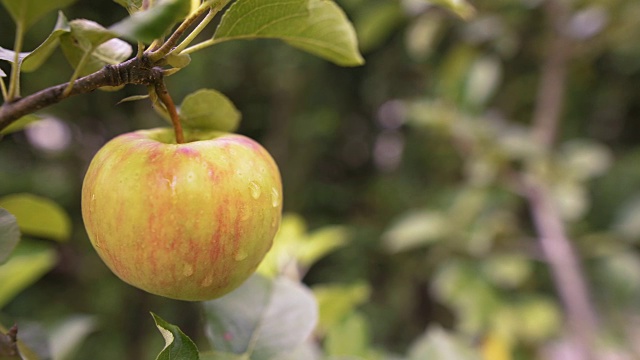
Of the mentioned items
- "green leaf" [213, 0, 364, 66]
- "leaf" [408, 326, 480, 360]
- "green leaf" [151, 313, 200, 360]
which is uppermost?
"green leaf" [213, 0, 364, 66]

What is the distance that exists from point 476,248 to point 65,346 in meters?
0.76

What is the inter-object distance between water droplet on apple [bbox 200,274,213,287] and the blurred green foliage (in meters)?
0.44

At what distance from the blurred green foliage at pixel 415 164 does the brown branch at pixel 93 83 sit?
47cm

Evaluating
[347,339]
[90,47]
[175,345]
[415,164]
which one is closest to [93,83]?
[90,47]

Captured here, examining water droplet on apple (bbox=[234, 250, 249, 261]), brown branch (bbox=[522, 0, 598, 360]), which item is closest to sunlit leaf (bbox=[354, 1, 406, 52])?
brown branch (bbox=[522, 0, 598, 360])

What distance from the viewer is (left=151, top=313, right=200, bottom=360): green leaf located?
251 millimetres

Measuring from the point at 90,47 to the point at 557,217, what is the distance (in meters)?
0.98

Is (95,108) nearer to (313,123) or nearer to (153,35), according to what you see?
(313,123)

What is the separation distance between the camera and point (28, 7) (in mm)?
227

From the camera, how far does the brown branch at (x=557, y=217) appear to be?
959mm

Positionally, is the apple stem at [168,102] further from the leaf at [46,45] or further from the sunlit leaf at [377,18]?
the sunlit leaf at [377,18]

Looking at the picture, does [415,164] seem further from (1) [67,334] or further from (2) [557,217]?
(1) [67,334]

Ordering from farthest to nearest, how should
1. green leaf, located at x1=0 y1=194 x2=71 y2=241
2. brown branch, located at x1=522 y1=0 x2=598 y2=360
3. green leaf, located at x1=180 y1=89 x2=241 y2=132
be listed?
1. brown branch, located at x1=522 y1=0 x2=598 y2=360
2. green leaf, located at x1=0 y1=194 x2=71 y2=241
3. green leaf, located at x1=180 y1=89 x2=241 y2=132

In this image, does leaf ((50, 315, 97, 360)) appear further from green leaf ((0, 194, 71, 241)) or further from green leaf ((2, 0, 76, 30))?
green leaf ((2, 0, 76, 30))
